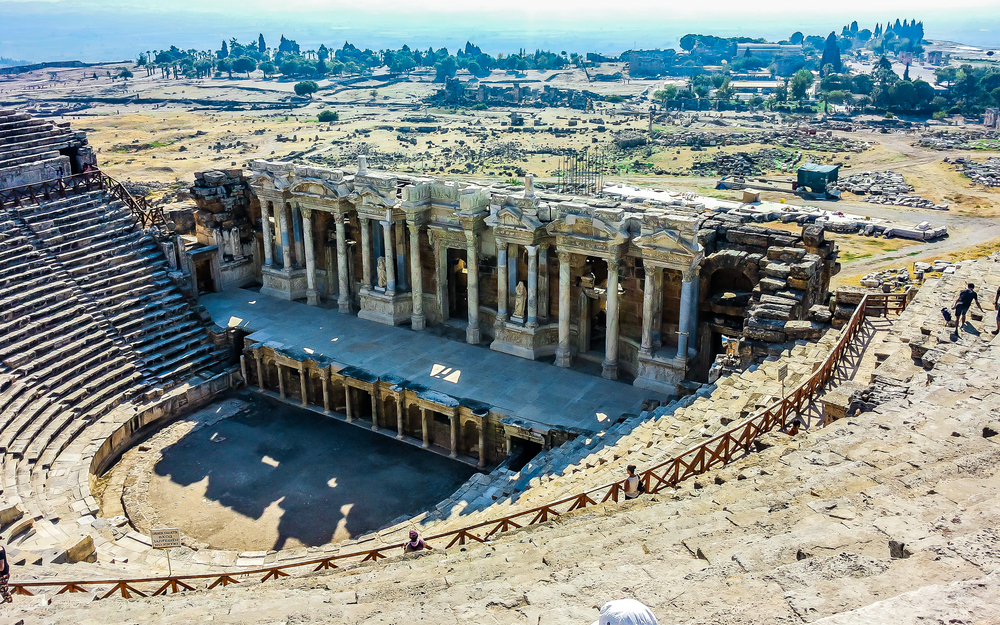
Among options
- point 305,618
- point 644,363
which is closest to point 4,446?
point 305,618

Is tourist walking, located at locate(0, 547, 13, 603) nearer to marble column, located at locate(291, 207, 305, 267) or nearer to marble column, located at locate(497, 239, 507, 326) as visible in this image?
marble column, located at locate(497, 239, 507, 326)

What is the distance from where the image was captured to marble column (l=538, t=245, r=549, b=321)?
3199cm

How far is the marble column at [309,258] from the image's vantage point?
3747cm

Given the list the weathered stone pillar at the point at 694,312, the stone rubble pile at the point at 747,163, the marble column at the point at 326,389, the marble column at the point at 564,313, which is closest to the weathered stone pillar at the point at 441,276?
the marble column at the point at 564,313

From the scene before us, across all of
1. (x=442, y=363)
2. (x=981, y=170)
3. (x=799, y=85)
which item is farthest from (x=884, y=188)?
(x=799, y=85)

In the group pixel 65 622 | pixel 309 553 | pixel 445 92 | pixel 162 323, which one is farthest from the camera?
pixel 445 92

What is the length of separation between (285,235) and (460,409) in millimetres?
14862

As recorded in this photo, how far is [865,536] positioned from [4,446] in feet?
77.8

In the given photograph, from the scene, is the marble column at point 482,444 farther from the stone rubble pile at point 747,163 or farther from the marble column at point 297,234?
the stone rubble pile at point 747,163

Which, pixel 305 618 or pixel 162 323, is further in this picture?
pixel 162 323

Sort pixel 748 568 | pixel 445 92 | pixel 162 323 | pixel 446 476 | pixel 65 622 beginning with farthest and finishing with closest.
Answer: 1. pixel 445 92
2. pixel 162 323
3. pixel 446 476
4. pixel 65 622
5. pixel 748 568

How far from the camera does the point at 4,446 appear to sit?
25.2 m

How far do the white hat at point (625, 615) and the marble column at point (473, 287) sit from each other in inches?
979

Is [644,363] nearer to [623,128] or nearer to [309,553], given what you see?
[309,553]
